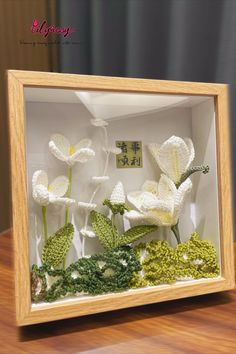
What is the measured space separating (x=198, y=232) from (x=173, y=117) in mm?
181

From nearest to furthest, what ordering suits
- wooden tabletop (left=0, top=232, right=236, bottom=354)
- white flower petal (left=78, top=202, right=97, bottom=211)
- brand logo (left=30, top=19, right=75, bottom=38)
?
wooden tabletop (left=0, top=232, right=236, bottom=354)
white flower petal (left=78, top=202, right=97, bottom=211)
brand logo (left=30, top=19, right=75, bottom=38)

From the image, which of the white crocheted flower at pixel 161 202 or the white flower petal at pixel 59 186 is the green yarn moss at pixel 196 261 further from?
the white flower petal at pixel 59 186

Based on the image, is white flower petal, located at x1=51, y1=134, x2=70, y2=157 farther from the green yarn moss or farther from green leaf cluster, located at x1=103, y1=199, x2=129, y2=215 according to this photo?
the green yarn moss

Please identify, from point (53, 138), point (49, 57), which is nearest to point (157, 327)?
point (53, 138)

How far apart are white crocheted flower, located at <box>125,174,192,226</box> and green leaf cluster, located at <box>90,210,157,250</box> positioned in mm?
15

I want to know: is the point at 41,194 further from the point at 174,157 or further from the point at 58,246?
the point at 174,157

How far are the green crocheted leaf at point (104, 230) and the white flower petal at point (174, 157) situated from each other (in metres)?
0.11

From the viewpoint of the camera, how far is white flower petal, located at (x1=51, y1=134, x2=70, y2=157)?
1.57 ft

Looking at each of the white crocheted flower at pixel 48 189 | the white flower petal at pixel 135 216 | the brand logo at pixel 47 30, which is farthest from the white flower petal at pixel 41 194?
the brand logo at pixel 47 30

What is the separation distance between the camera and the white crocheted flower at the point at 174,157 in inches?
19.6

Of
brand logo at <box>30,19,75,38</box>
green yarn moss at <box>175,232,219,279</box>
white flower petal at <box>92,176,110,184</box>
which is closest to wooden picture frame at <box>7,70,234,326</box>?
green yarn moss at <box>175,232,219,279</box>

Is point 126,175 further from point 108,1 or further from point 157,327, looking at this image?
point 108,1

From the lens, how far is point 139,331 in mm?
418

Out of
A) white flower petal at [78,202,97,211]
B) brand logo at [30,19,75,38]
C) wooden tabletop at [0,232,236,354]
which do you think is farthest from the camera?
brand logo at [30,19,75,38]
